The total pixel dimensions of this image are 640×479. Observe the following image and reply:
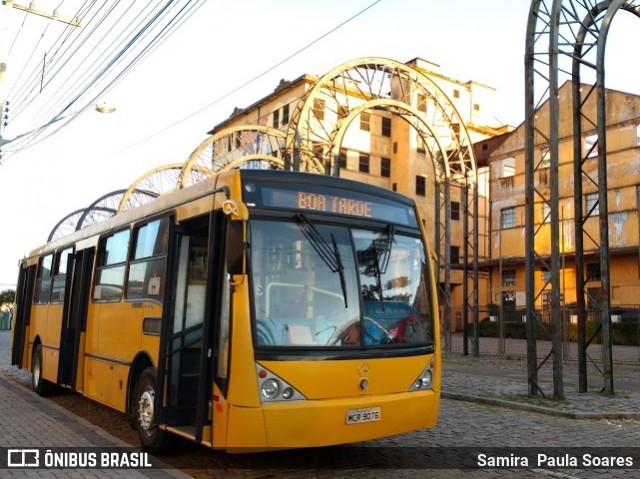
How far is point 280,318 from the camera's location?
20.2 feet

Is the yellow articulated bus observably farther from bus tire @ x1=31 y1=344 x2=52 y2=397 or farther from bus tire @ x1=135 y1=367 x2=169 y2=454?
bus tire @ x1=31 y1=344 x2=52 y2=397

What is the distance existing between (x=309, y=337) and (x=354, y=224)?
4.51 ft

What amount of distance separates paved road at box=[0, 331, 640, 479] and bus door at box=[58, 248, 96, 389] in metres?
0.70

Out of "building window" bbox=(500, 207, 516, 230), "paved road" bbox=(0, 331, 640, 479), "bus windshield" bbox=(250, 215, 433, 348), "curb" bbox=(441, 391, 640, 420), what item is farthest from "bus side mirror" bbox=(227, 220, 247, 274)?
"building window" bbox=(500, 207, 516, 230)

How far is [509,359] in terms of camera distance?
2144 centimetres

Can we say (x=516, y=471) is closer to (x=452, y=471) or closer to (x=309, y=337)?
(x=452, y=471)

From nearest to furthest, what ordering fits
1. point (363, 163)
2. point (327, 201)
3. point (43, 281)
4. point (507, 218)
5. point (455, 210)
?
point (327, 201) → point (43, 281) → point (507, 218) → point (363, 163) → point (455, 210)

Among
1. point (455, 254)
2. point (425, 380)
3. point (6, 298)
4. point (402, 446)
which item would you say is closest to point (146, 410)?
point (402, 446)

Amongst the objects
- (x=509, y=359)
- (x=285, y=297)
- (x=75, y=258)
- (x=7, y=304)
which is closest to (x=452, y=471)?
(x=285, y=297)

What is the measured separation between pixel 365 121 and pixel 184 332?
4488cm

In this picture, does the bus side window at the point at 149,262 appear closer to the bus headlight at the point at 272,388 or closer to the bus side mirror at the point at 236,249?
the bus side mirror at the point at 236,249

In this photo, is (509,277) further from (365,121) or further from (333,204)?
(333,204)

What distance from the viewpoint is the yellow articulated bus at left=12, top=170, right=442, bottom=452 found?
5.99 metres

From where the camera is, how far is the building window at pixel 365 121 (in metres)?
50.0
